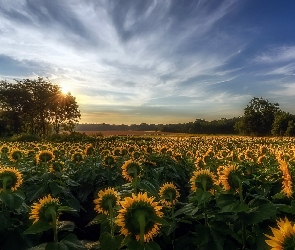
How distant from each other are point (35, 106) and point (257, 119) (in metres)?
45.1

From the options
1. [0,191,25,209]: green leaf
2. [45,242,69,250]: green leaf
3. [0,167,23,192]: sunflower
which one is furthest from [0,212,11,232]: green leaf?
[45,242,69,250]: green leaf

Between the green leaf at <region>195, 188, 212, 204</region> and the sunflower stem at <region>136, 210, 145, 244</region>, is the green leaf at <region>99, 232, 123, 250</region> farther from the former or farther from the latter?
the green leaf at <region>195, 188, 212, 204</region>

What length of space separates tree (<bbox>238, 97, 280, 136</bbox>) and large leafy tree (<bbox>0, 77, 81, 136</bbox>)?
120 ft

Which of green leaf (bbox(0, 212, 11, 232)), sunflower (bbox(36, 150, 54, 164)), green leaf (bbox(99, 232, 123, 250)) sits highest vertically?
sunflower (bbox(36, 150, 54, 164))

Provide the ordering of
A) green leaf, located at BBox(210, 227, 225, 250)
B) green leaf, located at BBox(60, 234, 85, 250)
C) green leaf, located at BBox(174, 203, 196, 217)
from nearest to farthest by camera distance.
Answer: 1. green leaf, located at BBox(60, 234, 85, 250)
2. green leaf, located at BBox(210, 227, 225, 250)
3. green leaf, located at BBox(174, 203, 196, 217)

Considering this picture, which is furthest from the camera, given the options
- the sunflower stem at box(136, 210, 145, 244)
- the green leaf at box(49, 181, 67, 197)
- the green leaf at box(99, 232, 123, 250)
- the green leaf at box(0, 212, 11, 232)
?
the green leaf at box(49, 181, 67, 197)

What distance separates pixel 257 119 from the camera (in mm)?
72625

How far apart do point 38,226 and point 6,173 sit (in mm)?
1322

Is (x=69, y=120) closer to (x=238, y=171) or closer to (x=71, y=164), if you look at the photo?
(x=71, y=164)

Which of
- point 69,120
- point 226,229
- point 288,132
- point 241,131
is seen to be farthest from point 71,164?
point 241,131

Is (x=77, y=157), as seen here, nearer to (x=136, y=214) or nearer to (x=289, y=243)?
(x=136, y=214)

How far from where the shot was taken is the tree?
71.0 metres

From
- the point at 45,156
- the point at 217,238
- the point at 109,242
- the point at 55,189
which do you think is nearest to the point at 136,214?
the point at 109,242

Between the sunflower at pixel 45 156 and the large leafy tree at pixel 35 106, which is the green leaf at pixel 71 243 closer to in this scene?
the sunflower at pixel 45 156
